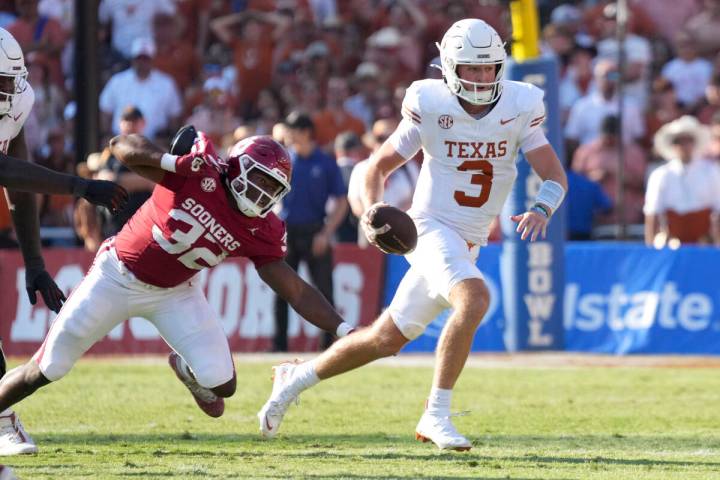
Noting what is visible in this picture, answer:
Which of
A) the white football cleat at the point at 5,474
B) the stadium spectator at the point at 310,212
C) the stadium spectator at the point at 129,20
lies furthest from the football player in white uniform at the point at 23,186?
the stadium spectator at the point at 129,20

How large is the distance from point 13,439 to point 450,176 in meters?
2.56

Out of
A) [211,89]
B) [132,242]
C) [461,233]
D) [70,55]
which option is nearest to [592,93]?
[211,89]

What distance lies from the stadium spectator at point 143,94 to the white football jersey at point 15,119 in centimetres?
765

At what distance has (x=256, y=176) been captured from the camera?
21.4 ft

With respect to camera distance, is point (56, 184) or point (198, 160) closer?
point (56, 184)

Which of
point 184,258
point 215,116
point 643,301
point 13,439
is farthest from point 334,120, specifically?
point 13,439

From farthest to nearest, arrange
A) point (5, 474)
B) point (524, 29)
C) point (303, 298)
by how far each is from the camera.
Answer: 1. point (524, 29)
2. point (303, 298)
3. point (5, 474)

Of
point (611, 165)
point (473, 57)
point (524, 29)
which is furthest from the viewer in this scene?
point (611, 165)

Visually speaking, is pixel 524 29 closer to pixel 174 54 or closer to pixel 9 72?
pixel 174 54

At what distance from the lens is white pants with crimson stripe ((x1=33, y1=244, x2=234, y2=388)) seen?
258 inches

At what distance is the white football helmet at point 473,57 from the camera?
23.2ft

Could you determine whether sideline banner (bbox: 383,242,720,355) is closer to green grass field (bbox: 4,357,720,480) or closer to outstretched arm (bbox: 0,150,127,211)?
green grass field (bbox: 4,357,720,480)

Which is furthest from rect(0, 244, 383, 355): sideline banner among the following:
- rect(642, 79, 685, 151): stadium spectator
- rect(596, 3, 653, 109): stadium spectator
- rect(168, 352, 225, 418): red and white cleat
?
rect(168, 352, 225, 418): red and white cleat

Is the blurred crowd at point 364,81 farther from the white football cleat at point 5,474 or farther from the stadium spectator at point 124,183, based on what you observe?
the white football cleat at point 5,474
